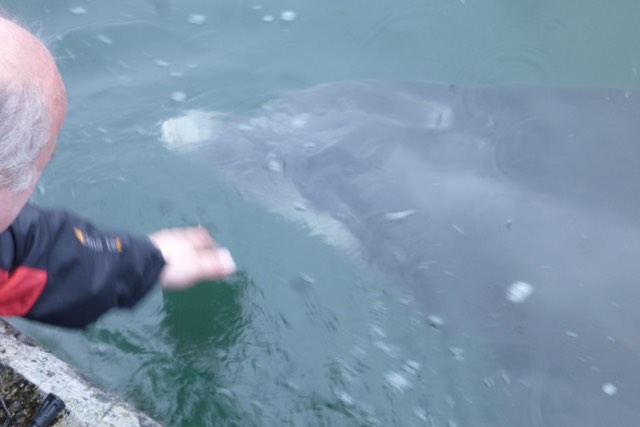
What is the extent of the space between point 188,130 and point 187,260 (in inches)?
89.7

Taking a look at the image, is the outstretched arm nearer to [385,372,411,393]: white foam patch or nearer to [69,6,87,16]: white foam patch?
[385,372,411,393]: white foam patch

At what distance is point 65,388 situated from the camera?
10.6ft

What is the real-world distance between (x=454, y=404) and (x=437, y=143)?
1.54 m

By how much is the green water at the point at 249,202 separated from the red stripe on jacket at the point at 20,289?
143cm

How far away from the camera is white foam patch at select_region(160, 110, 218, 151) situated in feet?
17.1

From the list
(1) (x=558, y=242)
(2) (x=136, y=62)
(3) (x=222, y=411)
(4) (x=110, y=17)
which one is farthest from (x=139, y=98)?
(1) (x=558, y=242)

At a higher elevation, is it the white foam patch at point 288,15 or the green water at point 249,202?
the white foam patch at point 288,15

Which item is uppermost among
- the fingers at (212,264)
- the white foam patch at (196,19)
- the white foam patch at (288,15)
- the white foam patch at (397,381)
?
the fingers at (212,264)

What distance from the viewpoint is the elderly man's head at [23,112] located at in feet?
6.76

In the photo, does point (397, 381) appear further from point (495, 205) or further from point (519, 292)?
point (495, 205)

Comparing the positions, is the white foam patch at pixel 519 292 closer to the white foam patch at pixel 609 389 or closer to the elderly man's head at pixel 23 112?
the white foam patch at pixel 609 389

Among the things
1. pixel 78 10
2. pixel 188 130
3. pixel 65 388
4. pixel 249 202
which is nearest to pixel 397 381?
pixel 249 202

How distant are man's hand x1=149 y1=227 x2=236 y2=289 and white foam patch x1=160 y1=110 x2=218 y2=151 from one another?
79.5 inches

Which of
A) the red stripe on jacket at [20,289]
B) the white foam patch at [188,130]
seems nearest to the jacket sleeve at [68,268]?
the red stripe on jacket at [20,289]
